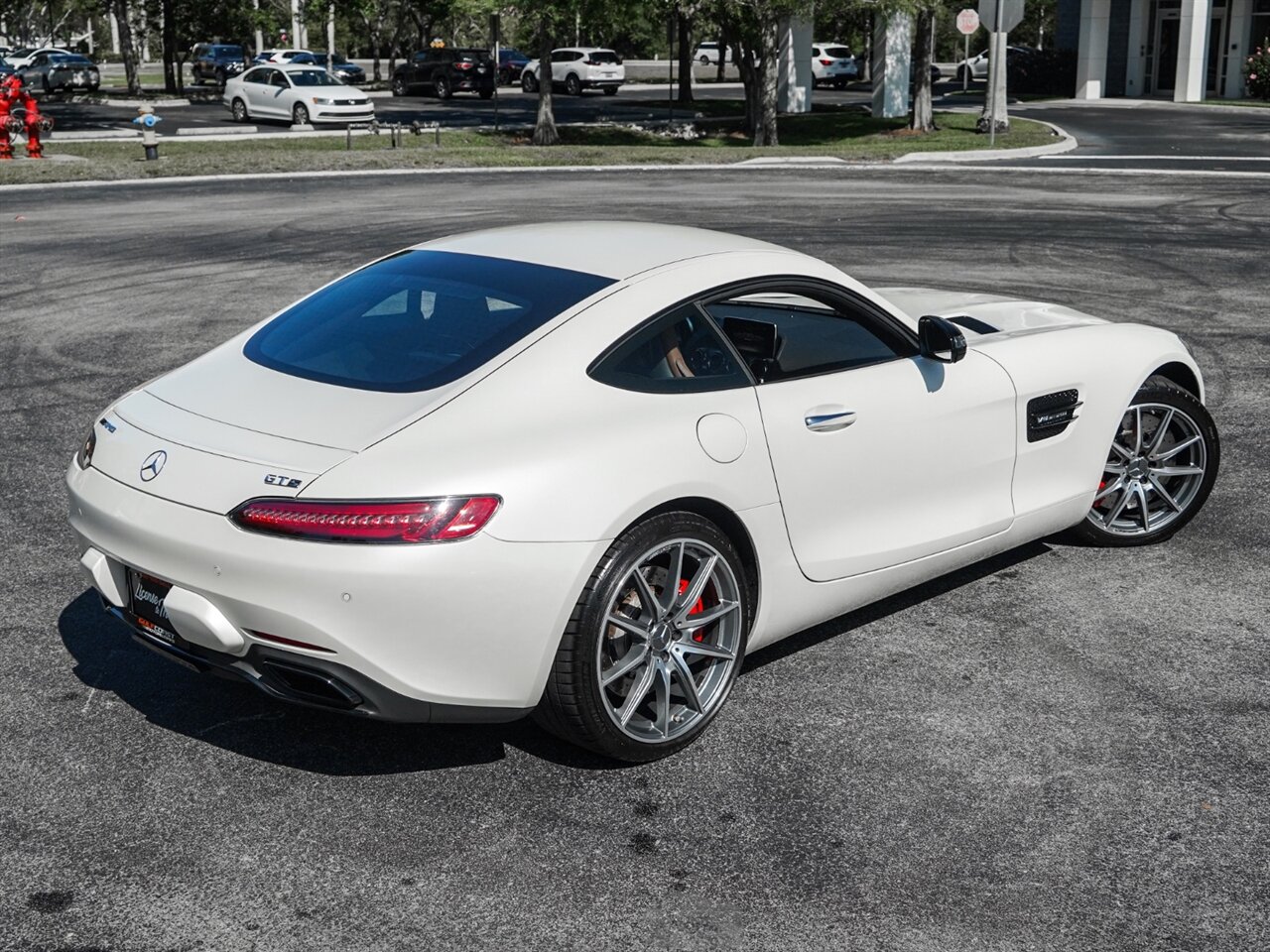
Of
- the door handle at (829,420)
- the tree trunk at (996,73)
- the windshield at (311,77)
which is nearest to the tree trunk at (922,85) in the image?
the tree trunk at (996,73)

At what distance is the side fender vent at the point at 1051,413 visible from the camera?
5.61m

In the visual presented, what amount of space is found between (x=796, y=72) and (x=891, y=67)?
219 inches

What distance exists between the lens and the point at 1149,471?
6.35m

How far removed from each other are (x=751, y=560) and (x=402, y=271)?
161 cm

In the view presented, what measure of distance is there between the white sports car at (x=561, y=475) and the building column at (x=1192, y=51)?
48392 millimetres

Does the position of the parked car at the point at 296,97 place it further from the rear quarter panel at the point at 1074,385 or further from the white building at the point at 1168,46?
the rear quarter panel at the point at 1074,385

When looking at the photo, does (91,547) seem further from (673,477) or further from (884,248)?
(884,248)

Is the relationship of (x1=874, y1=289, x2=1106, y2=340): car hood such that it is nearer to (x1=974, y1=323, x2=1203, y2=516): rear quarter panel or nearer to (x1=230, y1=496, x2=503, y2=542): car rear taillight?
(x1=974, y1=323, x2=1203, y2=516): rear quarter panel

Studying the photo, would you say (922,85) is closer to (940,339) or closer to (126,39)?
(126,39)

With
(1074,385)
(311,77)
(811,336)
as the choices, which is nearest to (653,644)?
(811,336)

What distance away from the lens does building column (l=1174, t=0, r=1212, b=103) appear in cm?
4903

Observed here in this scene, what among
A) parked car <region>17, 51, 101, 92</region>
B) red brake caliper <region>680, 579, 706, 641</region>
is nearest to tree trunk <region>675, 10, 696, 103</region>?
parked car <region>17, 51, 101, 92</region>

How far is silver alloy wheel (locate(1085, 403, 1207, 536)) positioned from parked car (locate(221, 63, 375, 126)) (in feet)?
123

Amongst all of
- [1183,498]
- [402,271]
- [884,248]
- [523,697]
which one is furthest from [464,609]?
[884,248]
